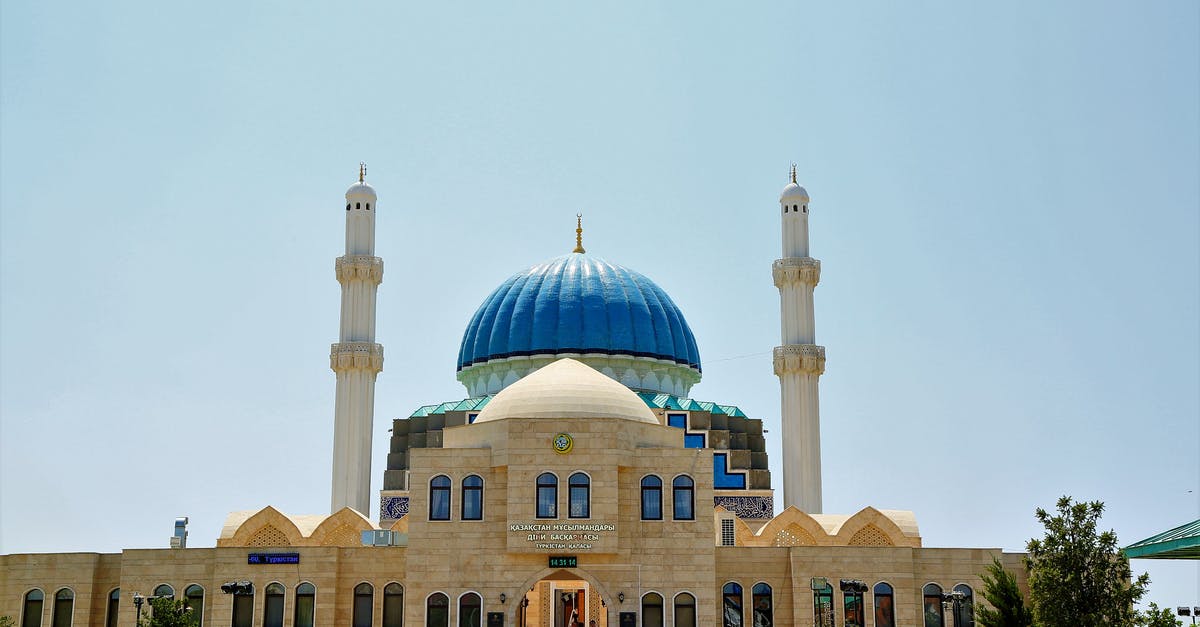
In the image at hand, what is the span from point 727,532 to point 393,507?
10213mm

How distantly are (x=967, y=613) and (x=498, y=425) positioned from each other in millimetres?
12825

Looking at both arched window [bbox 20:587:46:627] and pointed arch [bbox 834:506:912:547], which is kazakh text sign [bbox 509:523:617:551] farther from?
arched window [bbox 20:587:46:627]

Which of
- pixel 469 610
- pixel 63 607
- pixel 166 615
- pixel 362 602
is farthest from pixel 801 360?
pixel 63 607

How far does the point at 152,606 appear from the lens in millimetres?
34344

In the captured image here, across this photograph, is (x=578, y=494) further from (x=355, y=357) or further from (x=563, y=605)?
(x=355, y=357)

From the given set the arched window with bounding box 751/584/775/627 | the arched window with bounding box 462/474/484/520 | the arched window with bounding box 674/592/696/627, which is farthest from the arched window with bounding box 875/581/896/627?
the arched window with bounding box 462/474/484/520

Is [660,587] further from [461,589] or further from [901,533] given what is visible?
[901,533]

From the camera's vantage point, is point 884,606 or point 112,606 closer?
point 884,606

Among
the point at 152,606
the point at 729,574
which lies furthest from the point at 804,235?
the point at 152,606

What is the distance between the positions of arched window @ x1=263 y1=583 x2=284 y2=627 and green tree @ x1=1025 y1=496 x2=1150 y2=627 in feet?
59.7

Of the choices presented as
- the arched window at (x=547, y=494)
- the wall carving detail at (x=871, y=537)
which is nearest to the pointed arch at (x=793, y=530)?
the wall carving detail at (x=871, y=537)

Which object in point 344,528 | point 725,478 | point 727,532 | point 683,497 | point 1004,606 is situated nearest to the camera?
point 1004,606

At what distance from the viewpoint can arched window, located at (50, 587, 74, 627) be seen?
3669 cm

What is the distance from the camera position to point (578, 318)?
47.8 m
